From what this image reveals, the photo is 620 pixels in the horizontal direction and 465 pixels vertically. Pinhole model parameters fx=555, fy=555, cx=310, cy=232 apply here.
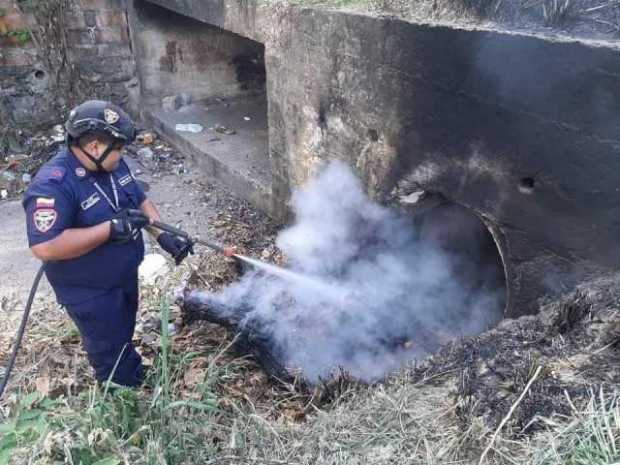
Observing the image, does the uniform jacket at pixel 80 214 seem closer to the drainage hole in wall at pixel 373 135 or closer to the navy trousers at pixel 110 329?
the navy trousers at pixel 110 329

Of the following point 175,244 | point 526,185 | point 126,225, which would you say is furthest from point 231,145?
point 526,185

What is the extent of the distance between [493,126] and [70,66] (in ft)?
22.1


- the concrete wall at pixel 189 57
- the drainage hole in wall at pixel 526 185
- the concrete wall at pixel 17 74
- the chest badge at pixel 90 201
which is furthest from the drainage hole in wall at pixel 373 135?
the concrete wall at pixel 17 74

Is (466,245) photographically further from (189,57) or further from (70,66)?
(70,66)

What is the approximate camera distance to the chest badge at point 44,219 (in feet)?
9.41

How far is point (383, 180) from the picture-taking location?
3963 millimetres

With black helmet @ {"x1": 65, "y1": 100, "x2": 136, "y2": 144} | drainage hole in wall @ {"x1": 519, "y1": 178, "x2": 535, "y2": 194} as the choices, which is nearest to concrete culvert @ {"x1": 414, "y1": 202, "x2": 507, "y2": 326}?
drainage hole in wall @ {"x1": 519, "y1": 178, "x2": 535, "y2": 194}

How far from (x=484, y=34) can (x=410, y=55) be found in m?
0.55

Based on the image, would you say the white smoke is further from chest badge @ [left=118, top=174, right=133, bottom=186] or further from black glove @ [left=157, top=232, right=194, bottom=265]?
chest badge @ [left=118, top=174, right=133, bottom=186]

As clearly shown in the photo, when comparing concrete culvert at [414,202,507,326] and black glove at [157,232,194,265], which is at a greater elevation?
black glove at [157,232,194,265]

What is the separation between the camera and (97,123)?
2.91 metres

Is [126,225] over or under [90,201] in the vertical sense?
under

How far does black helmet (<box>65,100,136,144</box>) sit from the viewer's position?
115 inches

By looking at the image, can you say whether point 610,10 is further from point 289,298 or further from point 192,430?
point 192,430
